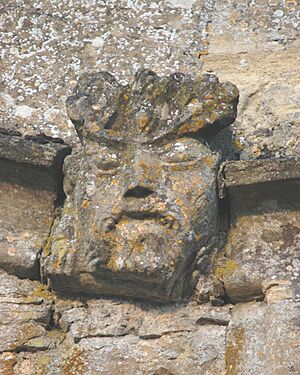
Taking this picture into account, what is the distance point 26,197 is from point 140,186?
17.9 inches

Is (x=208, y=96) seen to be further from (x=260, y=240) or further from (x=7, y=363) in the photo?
(x=7, y=363)

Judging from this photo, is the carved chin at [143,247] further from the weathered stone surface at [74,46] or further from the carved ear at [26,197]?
the weathered stone surface at [74,46]

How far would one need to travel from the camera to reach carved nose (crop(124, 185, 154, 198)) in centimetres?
385

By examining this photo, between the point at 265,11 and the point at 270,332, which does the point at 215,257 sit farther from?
the point at 265,11

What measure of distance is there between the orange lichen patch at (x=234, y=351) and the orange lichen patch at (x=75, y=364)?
16.0 inches

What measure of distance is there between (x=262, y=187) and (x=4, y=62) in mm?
1216

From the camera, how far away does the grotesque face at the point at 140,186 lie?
3.80 metres

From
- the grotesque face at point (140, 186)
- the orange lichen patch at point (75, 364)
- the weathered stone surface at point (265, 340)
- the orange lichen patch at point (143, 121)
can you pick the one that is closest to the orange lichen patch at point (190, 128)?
the grotesque face at point (140, 186)

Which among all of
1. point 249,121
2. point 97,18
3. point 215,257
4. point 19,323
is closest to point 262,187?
point 215,257

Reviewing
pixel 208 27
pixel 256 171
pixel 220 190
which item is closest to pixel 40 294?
pixel 220 190

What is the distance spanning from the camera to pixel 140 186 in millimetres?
3846

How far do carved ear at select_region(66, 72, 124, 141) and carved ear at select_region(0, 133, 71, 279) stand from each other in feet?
0.47

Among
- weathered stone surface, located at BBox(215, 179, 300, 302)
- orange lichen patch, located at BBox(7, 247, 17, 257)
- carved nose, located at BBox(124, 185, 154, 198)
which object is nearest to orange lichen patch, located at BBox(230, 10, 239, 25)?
weathered stone surface, located at BBox(215, 179, 300, 302)

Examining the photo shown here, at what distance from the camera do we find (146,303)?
389 centimetres
